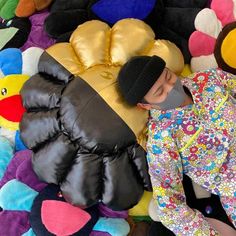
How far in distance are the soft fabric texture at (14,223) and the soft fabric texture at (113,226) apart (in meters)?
0.20

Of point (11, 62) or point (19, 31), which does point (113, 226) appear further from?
point (19, 31)

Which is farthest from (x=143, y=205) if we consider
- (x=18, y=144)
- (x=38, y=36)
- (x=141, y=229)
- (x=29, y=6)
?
(x=29, y=6)

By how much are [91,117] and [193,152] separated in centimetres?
26

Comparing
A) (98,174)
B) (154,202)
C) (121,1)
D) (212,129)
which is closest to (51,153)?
(98,174)

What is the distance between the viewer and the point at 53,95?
1.10 meters

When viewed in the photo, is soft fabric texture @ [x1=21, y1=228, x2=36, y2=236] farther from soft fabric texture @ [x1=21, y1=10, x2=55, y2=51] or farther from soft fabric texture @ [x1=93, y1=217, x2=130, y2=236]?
soft fabric texture @ [x1=21, y1=10, x2=55, y2=51]

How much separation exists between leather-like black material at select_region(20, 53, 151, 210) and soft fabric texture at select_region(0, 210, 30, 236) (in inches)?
5.7

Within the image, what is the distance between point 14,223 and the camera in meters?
1.15

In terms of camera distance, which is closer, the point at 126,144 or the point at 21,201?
the point at 126,144

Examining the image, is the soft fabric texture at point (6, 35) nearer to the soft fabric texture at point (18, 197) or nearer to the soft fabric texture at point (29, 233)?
the soft fabric texture at point (18, 197)

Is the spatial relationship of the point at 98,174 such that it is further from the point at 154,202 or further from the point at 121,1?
the point at 121,1

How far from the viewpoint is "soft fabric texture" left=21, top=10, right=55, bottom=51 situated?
4.77 feet

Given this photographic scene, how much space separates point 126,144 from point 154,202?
0.18 metres

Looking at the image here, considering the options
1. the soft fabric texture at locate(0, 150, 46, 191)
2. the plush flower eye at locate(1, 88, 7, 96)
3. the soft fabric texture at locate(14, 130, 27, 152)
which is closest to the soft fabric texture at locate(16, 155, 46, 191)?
the soft fabric texture at locate(0, 150, 46, 191)
